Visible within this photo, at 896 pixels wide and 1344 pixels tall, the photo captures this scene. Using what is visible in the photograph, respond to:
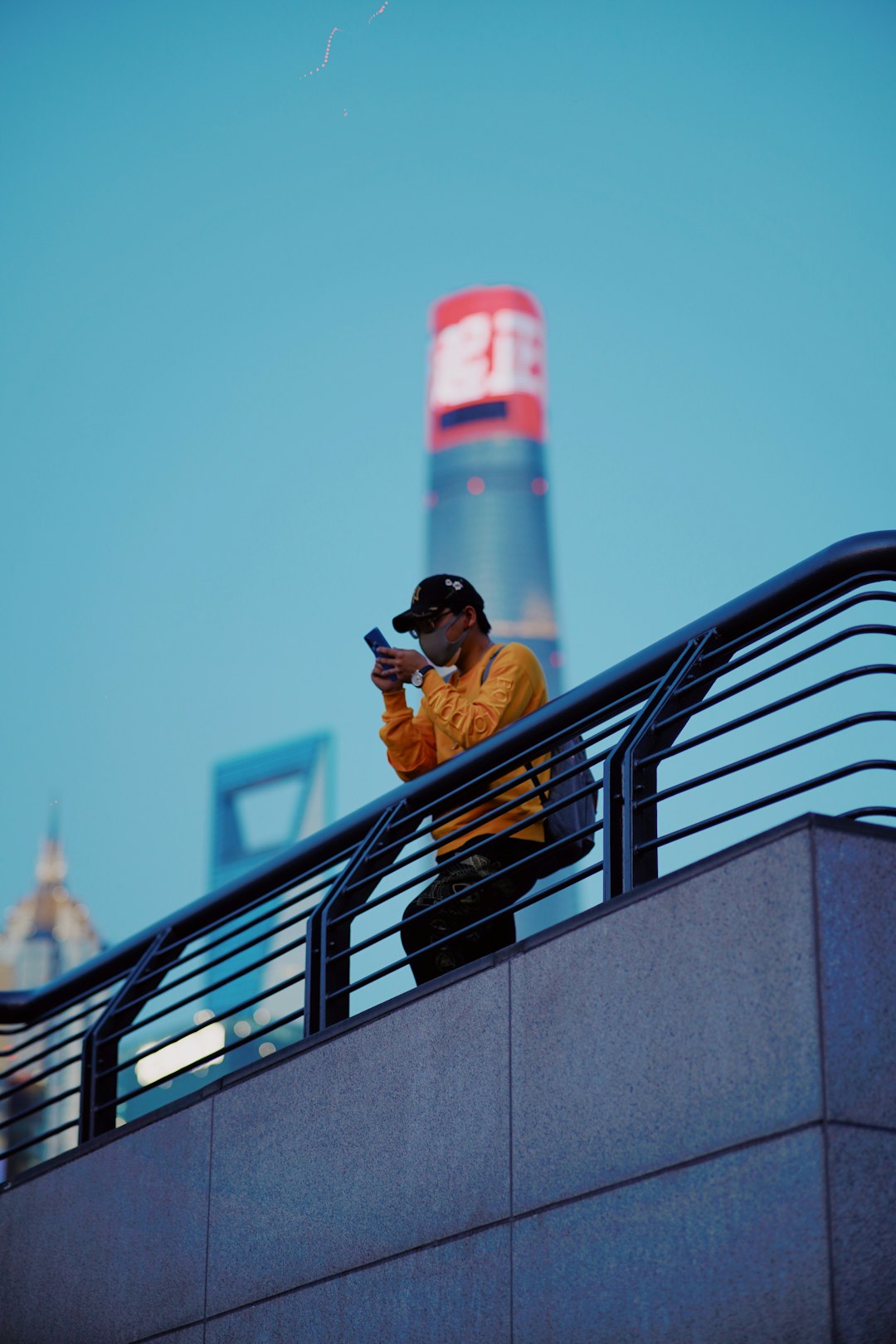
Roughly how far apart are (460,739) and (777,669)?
1.46 meters

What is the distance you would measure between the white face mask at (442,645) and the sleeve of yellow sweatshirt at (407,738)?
14cm

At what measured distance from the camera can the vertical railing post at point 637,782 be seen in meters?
5.00

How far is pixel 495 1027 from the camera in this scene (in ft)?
16.9

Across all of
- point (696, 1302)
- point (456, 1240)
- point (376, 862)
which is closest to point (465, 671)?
point (376, 862)

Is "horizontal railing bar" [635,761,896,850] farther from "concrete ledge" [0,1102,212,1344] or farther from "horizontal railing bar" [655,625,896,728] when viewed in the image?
"concrete ledge" [0,1102,212,1344]

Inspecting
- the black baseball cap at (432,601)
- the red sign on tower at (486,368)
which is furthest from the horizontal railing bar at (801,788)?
the red sign on tower at (486,368)

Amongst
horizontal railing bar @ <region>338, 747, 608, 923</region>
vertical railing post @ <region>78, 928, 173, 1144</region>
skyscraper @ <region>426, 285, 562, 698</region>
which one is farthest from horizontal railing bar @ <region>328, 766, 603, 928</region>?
skyscraper @ <region>426, 285, 562, 698</region>

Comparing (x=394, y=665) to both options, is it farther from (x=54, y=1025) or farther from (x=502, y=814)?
(x=54, y=1025)

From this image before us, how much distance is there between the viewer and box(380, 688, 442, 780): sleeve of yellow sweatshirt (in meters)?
6.28

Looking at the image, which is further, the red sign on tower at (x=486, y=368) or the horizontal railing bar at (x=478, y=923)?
the red sign on tower at (x=486, y=368)

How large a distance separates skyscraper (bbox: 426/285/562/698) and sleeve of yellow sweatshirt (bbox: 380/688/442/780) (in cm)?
12179

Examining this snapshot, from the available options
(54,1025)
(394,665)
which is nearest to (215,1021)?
(394,665)

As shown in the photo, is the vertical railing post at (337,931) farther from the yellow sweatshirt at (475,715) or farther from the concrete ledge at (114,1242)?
the concrete ledge at (114,1242)

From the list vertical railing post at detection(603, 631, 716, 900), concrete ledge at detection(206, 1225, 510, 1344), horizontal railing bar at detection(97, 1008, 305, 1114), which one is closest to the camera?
concrete ledge at detection(206, 1225, 510, 1344)
